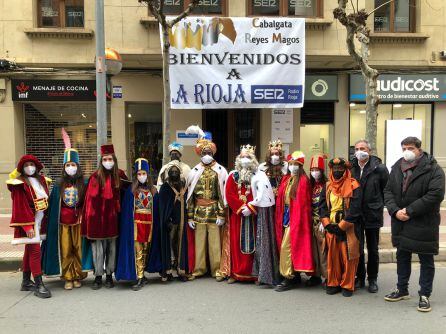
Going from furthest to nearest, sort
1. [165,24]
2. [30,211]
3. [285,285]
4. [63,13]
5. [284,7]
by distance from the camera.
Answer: [284,7] → [63,13] → [165,24] → [285,285] → [30,211]

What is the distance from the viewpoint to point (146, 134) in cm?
1159

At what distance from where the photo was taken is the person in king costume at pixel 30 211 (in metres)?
5.29

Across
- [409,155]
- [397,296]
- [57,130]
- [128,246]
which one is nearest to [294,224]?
[397,296]

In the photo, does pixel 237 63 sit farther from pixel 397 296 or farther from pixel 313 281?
pixel 397 296

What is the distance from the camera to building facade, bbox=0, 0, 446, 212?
34.6 ft

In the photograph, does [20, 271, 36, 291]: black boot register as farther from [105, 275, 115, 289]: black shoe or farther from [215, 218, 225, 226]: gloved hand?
[215, 218, 225, 226]: gloved hand

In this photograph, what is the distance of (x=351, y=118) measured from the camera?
38.4 ft

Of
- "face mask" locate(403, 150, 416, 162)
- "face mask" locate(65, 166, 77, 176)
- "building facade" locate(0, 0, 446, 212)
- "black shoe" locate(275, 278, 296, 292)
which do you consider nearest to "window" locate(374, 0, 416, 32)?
"building facade" locate(0, 0, 446, 212)

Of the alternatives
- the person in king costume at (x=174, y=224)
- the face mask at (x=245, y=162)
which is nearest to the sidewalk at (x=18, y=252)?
the person in king costume at (x=174, y=224)

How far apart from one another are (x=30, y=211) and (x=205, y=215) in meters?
2.19

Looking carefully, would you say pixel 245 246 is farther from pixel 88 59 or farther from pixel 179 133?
pixel 88 59

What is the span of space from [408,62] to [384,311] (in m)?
8.35

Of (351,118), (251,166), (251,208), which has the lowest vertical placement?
(251,208)

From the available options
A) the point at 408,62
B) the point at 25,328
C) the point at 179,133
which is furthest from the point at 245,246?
the point at 408,62
